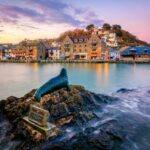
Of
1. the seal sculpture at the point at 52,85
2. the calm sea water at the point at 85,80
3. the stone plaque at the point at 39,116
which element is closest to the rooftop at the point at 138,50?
the calm sea water at the point at 85,80

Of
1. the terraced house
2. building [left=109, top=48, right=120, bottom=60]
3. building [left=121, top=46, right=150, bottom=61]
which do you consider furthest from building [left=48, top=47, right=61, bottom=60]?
building [left=121, top=46, right=150, bottom=61]

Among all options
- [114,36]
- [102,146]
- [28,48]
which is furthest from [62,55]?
[102,146]

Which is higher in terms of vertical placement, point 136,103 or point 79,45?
→ point 79,45

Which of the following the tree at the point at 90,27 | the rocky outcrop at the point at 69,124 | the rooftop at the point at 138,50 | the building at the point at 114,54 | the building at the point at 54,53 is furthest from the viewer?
the tree at the point at 90,27

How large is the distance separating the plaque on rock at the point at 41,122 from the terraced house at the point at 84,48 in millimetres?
84224

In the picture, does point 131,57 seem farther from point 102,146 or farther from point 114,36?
point 102,146

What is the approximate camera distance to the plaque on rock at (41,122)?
27.4 feet

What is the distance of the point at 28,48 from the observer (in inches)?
4178

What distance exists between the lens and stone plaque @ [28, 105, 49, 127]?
8.38 m

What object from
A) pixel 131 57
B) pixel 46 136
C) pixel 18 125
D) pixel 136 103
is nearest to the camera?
pixel 46 136

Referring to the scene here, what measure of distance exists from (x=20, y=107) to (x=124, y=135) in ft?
17.0

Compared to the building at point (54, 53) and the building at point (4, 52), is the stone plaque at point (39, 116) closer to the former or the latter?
the building at point (54, 53)

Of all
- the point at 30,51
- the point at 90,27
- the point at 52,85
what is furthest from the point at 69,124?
the point at 90,27

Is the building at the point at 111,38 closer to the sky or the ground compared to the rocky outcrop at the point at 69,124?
closer to the sky
